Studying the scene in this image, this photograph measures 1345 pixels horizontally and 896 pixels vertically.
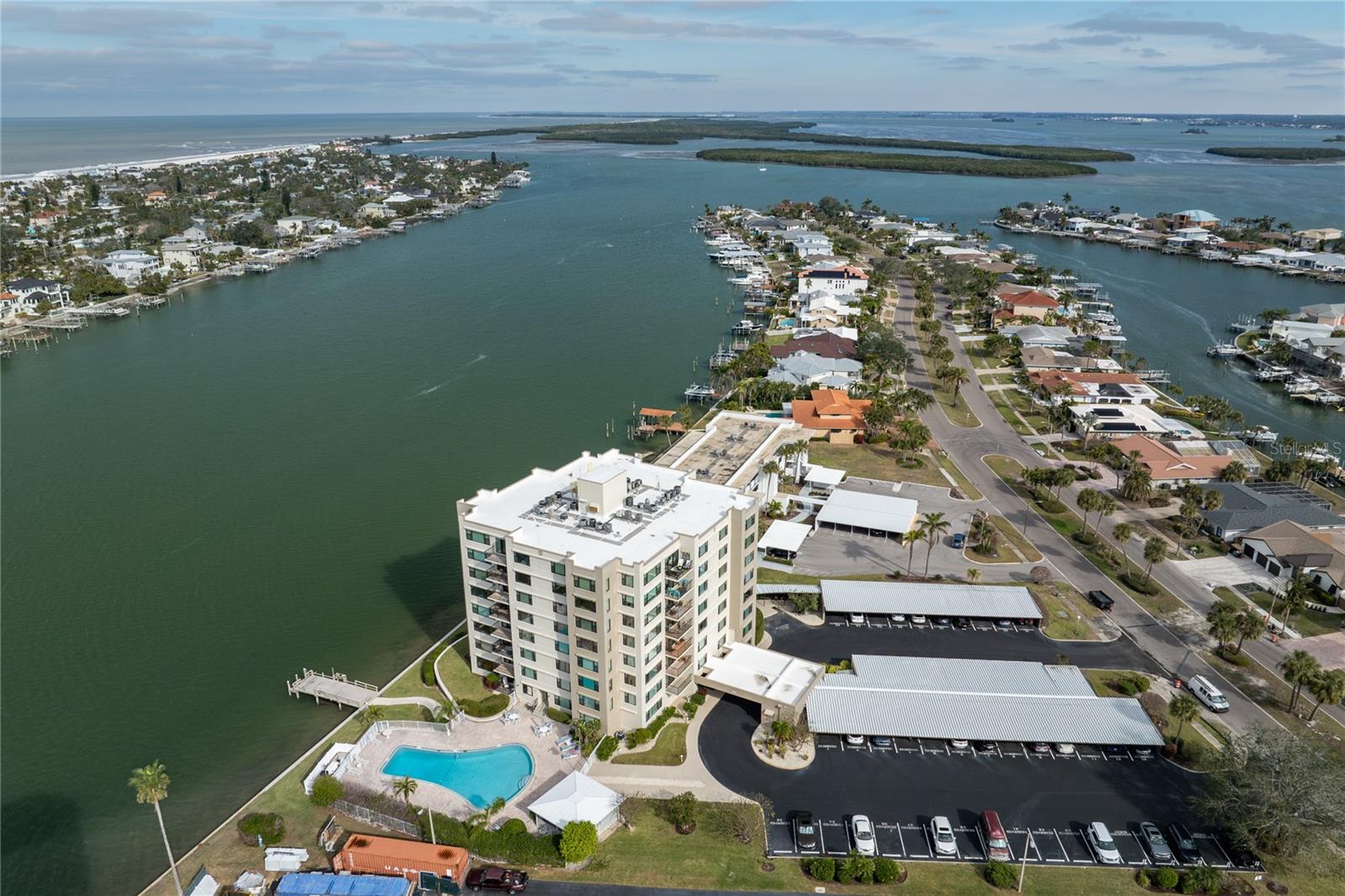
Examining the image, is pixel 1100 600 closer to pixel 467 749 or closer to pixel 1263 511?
pixel 1263 511

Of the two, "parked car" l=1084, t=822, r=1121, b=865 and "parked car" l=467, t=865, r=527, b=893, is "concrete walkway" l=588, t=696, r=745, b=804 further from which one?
"parked car" l=1084, t=822, r=1121, b=865

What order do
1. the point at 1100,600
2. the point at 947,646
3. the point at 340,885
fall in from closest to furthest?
1. the point at 340,885
2. the point at 947,646
3. the point at 1100,600

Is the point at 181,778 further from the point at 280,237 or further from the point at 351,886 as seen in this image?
the point at 280,237

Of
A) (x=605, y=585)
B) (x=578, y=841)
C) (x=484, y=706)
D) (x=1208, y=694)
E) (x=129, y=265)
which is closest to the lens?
(x=578, y=841)

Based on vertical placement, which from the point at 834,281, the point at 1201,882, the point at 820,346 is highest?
the point at 834,281

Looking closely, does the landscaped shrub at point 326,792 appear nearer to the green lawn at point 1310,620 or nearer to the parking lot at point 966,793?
the parking lot at point 966,793

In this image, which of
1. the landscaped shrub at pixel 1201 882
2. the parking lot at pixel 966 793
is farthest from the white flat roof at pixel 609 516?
the landscaped shrub at pixel 1201 882

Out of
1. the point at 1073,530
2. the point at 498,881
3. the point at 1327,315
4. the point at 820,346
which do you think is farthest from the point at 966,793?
the point at 1327,315

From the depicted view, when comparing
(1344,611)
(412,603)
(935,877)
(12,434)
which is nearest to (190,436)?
(12,434)
